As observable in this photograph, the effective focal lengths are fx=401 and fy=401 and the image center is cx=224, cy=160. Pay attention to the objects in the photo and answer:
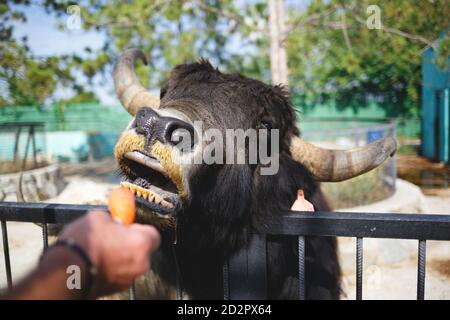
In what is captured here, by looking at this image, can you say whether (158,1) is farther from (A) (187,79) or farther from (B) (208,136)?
(B) (208,136)

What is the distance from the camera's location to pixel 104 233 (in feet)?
3.58

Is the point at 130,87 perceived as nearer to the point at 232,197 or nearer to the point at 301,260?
the point at 232,197

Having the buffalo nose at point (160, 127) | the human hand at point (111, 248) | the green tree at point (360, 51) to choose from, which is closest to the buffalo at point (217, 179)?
the buffalo nose at point (160, 127)

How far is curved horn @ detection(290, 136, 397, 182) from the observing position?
312 centimetres

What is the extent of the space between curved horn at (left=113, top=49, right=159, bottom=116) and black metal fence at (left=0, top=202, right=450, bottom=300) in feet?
5.68

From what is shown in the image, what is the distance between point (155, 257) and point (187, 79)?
151 centimetres

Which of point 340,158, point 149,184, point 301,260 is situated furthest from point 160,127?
point 340,158

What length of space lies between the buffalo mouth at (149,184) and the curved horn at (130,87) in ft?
4.80

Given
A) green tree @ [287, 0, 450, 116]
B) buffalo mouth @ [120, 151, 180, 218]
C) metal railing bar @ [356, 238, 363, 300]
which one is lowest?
metal railing bar @ [356, 238, 363, 300]

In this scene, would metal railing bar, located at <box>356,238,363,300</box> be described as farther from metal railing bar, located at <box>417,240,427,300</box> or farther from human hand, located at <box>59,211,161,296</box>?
human hand, located at <box>59,211,161,296</box>

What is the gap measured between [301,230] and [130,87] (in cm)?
272

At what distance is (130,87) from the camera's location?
4035mm

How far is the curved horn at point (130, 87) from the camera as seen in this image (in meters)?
3.81

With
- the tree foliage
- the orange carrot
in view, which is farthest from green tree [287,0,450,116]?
the orange carrot
